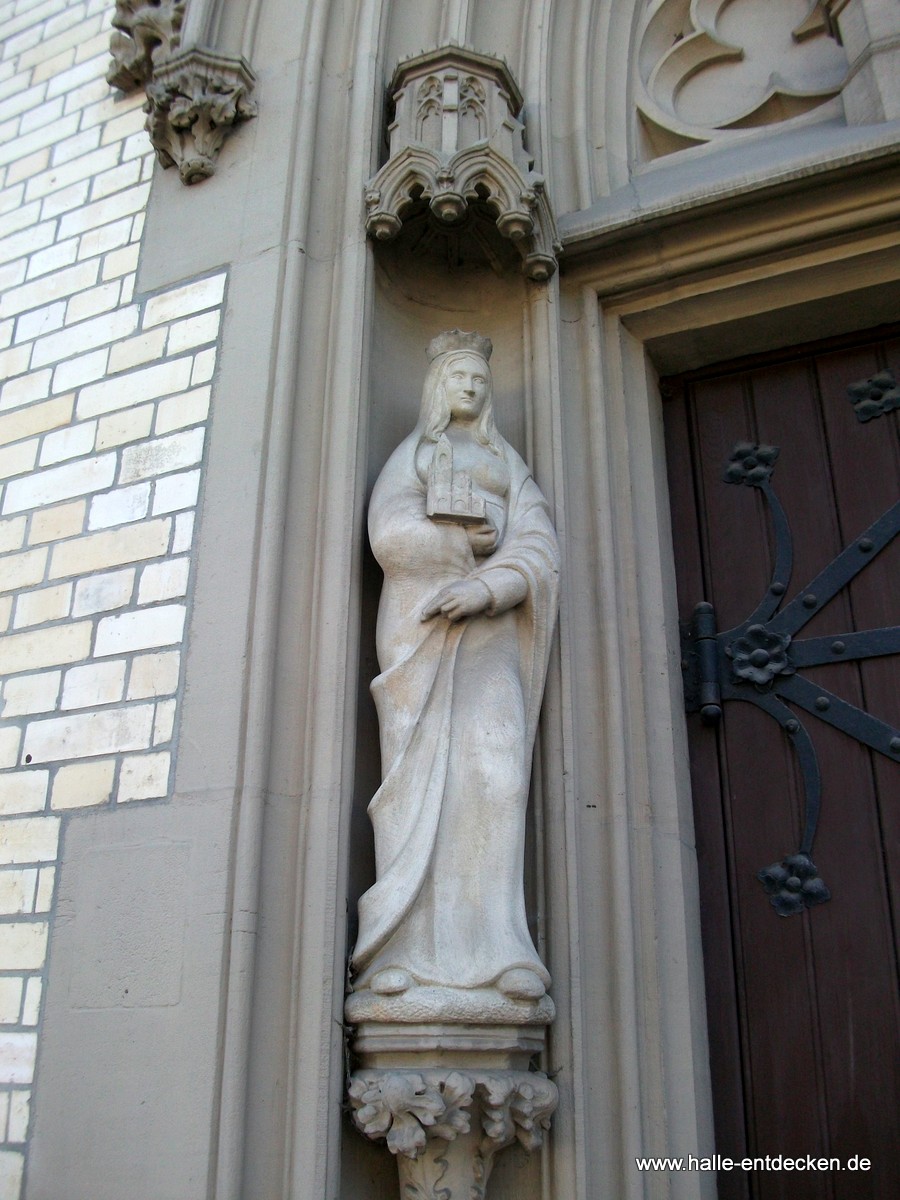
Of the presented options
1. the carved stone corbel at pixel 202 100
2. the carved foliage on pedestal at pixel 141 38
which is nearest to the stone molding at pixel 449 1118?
the carved stone corbel at pixel 202 100

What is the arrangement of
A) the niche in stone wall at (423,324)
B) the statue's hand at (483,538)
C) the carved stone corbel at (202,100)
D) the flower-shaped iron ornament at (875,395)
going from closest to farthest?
the statue's hand at (483,538)
the niche in stone wall at (423,324)
the flower-shaped iron ornament at (875,395)
the carved stone corbel at (202,100)

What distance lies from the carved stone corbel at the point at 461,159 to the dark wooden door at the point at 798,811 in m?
0.74

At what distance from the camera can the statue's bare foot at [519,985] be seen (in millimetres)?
2391


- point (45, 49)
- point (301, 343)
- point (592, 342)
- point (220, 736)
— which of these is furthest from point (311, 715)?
point (45, 49)

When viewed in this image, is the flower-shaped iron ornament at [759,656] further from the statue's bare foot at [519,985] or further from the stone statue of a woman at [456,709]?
the statue's bare foot at [519,985]

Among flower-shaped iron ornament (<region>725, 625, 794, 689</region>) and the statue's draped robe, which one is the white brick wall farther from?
flower-shaped iron ornament (<region>725, 625, 794, 689</region>)

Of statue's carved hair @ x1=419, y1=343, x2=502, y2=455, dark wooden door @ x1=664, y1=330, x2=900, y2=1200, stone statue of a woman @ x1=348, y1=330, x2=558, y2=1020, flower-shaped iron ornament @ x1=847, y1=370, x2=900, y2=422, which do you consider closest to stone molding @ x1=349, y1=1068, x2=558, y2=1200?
stone statue of a woman @ x1=348, y1=330, x2=558, y2=1020

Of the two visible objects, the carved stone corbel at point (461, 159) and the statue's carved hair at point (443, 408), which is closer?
the statue's carved hair at point (443, 408)

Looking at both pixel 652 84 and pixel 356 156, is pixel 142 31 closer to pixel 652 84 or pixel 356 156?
pixel 356 156

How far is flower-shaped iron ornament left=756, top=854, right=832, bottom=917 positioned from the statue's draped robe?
0.78 metres

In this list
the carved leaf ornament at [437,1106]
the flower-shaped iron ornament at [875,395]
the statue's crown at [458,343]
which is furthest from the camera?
the flower-shaped iron ornament at [875,395]

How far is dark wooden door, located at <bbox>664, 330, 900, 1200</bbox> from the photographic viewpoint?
2736mm

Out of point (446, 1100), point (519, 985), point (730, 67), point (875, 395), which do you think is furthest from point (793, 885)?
point (730, 67)

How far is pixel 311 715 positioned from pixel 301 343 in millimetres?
1064
